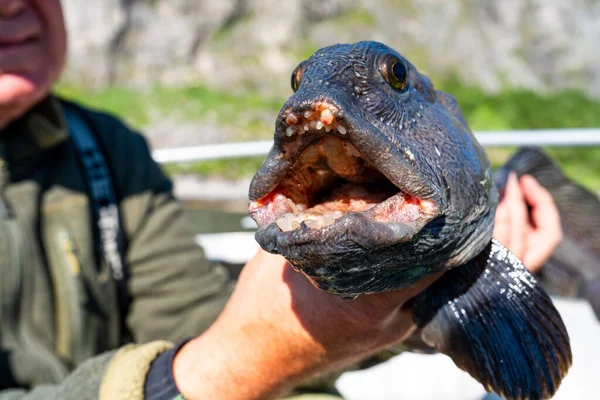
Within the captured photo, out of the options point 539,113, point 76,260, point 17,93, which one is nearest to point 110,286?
point 76,260

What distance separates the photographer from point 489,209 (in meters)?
1.28

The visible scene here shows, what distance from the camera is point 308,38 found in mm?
17250

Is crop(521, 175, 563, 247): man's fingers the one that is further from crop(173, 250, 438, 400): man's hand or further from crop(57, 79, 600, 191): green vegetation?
crop(57, 79, 600, 191): green vegetation

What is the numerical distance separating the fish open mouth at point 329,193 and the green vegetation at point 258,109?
1122 centimetres

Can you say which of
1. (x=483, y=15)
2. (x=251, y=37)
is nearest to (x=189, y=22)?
(x=251, y=37)

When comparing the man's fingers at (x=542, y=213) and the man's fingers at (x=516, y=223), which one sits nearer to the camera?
the man's fingers at (x=516, y=223)

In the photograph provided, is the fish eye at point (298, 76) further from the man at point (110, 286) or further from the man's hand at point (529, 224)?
the man's hand at point (529, 224)

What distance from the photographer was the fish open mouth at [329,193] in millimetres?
936

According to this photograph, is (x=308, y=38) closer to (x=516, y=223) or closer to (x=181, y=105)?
(x=181, y=105)

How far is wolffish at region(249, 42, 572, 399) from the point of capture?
3.17ft

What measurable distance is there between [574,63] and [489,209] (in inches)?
755

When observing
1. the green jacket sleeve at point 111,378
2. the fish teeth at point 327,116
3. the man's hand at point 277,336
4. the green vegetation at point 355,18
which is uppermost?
the fish teeth at point 327,116

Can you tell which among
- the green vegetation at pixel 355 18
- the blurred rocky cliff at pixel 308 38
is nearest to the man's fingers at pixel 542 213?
the blurred rocky cliff at pixel 308 38

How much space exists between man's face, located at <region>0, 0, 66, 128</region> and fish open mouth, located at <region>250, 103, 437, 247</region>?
1.39 metres
